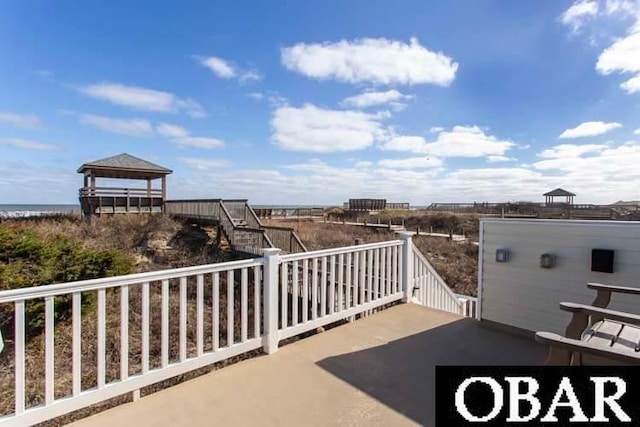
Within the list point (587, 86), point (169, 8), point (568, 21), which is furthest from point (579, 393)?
point (587, 86)

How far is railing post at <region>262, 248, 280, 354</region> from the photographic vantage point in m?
2.71

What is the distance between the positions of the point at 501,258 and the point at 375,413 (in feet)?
7.19

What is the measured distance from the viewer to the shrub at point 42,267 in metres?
4.24

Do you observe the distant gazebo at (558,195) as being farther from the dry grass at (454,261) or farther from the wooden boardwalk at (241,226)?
the wooden boardwalk at (241,226)

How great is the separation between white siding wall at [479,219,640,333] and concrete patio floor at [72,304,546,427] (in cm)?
29

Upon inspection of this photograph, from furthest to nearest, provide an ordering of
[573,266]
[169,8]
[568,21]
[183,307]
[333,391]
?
[169,8] → [568,21] → [573,266] → [183,307] → [333,391]

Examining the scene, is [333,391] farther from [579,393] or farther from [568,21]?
[568,21]

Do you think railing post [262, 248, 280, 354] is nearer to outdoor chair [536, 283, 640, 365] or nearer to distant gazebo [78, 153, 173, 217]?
outdoor chair [536, 283, 640, 365]

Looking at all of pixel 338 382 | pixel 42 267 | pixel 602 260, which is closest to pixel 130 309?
pixel 42 267

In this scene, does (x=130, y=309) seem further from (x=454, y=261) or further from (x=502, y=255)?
(x=454, y=261)

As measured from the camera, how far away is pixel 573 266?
9.29 feet

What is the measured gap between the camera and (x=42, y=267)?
192 inches

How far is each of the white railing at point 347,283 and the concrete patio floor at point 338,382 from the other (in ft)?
0.63

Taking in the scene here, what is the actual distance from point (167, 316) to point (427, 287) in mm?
3404
